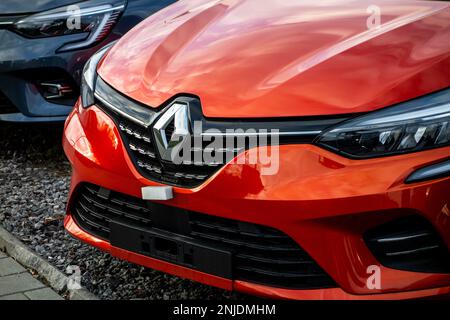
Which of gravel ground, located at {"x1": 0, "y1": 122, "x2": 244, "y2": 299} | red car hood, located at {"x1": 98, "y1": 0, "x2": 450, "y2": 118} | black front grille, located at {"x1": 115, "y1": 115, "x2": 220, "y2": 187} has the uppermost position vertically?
red car hood, located at {"x1": 98, "y1": 0, "x2": 450, "y2": 118}

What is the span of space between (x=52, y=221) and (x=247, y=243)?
1757 mm

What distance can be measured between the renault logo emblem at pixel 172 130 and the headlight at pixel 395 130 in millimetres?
491

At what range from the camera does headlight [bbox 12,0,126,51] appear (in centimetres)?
493

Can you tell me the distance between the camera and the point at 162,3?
5.16 meters

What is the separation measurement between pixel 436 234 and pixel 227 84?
0.87 metres

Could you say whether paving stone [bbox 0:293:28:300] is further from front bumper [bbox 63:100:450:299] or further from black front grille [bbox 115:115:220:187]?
front bumper [bbox 63:100:450:299]

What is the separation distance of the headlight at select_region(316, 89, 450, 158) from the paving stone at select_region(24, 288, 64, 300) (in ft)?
4.74

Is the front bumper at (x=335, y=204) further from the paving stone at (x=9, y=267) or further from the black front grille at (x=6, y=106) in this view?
the black front grille at (x=6, y=106)

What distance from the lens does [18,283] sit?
11.9ft

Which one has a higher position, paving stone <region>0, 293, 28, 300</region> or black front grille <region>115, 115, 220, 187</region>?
black front grille <region>115, 115, 220, 187</region>

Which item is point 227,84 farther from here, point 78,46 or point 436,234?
point 78,46

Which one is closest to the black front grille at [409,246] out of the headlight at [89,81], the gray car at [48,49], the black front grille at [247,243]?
the black front grille at [247,243]

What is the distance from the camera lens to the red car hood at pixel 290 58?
271 cm

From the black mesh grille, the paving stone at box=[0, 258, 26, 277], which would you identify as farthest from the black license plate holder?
the paving stone at box=[0, 258, 26, 277]
